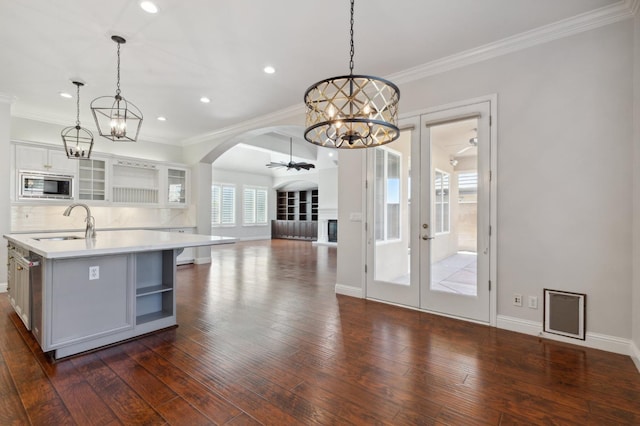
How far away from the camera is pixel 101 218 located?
6.20 m

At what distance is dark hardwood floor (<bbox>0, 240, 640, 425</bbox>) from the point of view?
6.00 ft

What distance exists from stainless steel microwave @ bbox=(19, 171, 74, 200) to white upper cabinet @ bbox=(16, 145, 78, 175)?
10 cm

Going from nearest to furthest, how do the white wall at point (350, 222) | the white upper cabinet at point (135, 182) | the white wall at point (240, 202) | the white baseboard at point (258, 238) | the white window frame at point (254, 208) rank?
the white wall at point (350, 222) < the white upper cabinet at point (135, 182) < the white wall at point (240, 202) < the white baseboard at point (258, 238) < the white window frame at point (254, 208)

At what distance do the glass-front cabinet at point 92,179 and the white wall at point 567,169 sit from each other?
6.42 meters

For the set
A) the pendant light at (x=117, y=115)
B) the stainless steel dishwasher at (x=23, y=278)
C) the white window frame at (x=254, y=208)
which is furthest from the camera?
the white window frame at (x=254, y=208)

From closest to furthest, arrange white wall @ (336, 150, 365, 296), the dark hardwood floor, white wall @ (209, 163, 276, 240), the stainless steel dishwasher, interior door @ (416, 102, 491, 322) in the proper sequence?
the dark hardwood floor
the stainless steel dishwasher
interior door @ (416, 102, 491, 322)
white wall @ (336, 150, 365, 296)
white wall @ (209, 163, 276, 240)

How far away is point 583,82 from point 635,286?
6.08ft

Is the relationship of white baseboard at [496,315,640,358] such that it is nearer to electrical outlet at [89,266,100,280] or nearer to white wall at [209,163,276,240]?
electrical outlet at [89,266,100,280]

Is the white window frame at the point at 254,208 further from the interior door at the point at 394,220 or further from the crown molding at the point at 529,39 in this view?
the crown molding at the point at 529,39

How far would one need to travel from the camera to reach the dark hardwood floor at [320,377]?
1829 millimetres

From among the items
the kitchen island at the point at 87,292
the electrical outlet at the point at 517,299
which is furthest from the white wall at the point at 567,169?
the kitchen island at the point at 87,292

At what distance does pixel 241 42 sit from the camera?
3162 mm

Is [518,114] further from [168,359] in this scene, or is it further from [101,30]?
[101,30]

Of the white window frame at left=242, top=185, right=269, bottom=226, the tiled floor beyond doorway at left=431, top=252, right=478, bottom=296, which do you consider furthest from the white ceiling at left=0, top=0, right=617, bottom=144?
the white window frame at left=242, top=185, right=269, bottom=226
